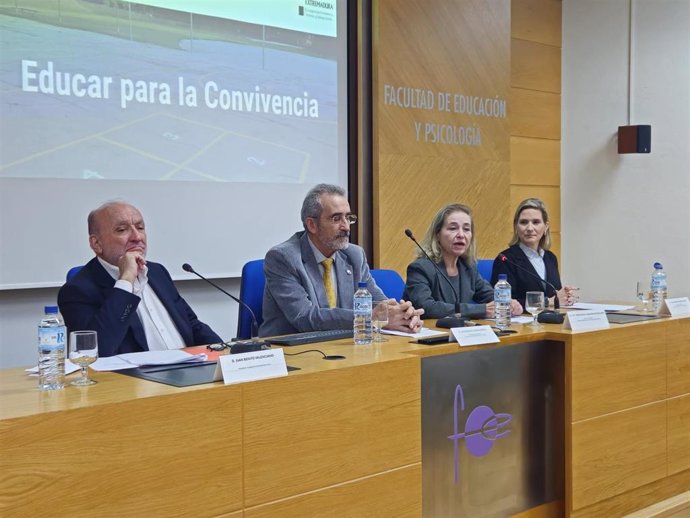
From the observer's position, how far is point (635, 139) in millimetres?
5879

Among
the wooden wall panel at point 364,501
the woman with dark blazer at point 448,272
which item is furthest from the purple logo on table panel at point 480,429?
the woman with dark blazer at point 448,272

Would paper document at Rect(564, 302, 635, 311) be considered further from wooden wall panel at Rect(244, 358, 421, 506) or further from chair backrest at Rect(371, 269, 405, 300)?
wooden wall panel at Rect(244, 358, 421, 506)

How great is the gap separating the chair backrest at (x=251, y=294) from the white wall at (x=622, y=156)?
3693 millimetres

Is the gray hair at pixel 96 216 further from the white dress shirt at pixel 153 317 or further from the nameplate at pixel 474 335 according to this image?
the nameplate at pixel 474 335

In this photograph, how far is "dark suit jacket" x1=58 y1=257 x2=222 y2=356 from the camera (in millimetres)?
2387

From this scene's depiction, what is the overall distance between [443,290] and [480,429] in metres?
0.98

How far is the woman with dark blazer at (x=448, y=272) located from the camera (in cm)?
331

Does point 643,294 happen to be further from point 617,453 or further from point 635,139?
point 635,139

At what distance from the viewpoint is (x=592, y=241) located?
6.14 meters

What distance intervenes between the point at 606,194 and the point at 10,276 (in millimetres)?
4328

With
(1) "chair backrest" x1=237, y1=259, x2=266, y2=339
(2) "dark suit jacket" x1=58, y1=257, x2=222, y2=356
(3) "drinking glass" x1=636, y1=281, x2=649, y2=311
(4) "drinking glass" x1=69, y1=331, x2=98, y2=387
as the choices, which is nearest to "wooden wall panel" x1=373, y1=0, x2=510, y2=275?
(3) "drinking glass" x1=636, y1=281, x2=649, y2=311

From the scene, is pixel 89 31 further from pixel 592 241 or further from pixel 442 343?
pixel 592 241

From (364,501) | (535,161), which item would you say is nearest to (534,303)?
(364,501)

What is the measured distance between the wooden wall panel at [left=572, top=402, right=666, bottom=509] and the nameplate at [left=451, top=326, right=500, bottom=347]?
0.46 metres
